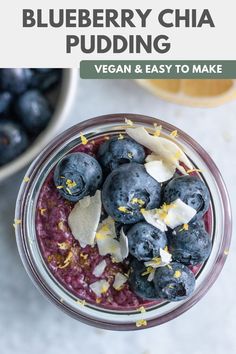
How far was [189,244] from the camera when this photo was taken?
0.88 meters

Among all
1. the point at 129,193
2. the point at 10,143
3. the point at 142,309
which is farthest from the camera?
the point at 10,143

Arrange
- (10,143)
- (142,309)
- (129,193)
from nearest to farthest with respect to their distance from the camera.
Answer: (129,193) < (142,309) < (10,143)

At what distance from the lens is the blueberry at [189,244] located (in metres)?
0.88

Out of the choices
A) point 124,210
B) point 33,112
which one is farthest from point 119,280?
point 33,112

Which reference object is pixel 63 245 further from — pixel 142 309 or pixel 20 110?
Result: pixel 20 110

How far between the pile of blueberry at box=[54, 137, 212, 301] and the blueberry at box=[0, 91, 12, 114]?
0.29 meters

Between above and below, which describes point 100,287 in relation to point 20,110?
below

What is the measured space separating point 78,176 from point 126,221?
87 millimetres

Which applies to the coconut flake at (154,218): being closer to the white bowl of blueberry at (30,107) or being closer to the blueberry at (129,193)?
the blueberry at (129,193)

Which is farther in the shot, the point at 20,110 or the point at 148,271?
the point at 20,110

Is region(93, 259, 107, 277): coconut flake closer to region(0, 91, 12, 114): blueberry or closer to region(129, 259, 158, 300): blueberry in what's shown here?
region(129, 259, 158, 300): blueberry

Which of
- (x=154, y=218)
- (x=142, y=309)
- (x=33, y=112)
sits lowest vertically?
(x=142, y=309)

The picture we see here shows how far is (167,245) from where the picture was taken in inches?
35.3

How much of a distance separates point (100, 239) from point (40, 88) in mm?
391
